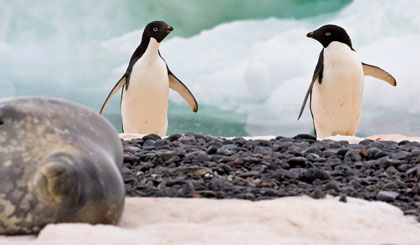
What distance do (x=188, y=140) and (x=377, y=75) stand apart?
18.6ft

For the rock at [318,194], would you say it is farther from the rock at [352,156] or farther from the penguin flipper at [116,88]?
the penguin flipper at [116,88]

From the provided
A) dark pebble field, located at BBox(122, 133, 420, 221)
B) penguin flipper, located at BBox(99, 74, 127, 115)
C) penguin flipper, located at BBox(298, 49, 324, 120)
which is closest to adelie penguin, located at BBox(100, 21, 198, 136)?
penguin flipper, located at BBox(99, 74, 127, 115)

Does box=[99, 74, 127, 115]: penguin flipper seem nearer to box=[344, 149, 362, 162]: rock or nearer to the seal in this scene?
box=[344, 149, 362, 162]: rock

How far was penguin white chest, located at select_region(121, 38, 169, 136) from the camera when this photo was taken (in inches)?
358

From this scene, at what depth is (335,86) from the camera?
345 inches

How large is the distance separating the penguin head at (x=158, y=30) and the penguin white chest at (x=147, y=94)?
0.10 metres

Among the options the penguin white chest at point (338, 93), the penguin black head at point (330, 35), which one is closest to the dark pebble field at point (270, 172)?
the penguin white chest at point (338, 93)

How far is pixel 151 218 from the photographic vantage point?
2807mm

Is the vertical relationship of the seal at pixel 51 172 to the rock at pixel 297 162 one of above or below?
below

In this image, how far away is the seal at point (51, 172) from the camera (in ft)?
7.91

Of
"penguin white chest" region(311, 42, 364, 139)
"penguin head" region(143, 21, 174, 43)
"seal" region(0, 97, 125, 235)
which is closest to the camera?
"seal" region(0, 97, 125, 235)

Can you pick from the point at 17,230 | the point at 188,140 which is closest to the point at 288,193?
the point at 17,230

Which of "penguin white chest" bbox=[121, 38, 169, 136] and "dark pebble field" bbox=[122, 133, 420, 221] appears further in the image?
"penguin white chest" bbox=[121, 38, 169, 136]

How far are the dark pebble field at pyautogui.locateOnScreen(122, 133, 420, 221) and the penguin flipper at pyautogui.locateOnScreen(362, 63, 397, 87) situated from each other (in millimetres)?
4777
